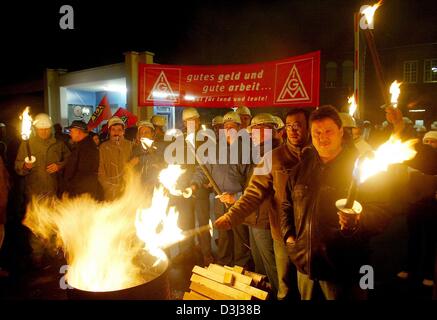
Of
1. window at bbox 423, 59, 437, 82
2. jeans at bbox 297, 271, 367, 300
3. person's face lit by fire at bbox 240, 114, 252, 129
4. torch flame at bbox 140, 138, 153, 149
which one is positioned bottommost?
jeans at bbox 297, 271, 367, 300

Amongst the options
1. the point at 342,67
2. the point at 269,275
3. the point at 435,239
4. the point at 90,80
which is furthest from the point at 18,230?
the point at 342,67

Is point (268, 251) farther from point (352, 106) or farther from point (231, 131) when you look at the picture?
point (352, 106)

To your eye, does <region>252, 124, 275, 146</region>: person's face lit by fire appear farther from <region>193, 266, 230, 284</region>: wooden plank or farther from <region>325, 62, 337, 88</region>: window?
<region>325, 62, 337, 88</region>: window

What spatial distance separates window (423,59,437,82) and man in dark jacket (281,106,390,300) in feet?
135

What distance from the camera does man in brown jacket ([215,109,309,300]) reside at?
11.3 feet

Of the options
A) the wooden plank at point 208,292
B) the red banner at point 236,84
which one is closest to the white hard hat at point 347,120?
the red banner at point 236,84

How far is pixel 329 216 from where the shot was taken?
267cm

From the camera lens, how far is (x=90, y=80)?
13.2 m

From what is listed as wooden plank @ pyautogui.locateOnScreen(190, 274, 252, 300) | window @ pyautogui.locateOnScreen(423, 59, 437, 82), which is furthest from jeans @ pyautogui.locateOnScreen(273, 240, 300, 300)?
window @ pyautogui.locateOnScreen(423, 59, 437, 82)

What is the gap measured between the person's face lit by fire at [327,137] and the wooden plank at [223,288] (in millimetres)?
1694

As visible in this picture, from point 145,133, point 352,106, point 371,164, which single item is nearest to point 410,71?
point 352,106

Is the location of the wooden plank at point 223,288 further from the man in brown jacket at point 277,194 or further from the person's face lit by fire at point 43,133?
the person's face lit by fire at point 43,133

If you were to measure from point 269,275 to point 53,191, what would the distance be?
4593mm
